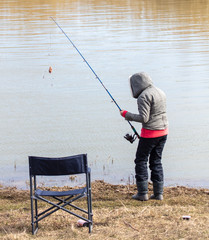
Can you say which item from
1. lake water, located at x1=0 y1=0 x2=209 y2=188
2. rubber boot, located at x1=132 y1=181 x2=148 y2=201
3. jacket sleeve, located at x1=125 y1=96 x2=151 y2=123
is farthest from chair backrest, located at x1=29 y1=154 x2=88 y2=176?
lake water, located at x1=0 y1=0 x2=209 y2=188

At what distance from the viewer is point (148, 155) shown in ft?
22.1

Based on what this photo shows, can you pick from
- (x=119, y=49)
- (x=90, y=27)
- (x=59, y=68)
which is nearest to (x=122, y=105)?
(x=59, y=68)

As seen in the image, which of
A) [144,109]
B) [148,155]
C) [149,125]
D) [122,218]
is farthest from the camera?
[148,155]

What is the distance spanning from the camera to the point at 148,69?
15055mm

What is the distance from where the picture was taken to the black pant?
6633 mm

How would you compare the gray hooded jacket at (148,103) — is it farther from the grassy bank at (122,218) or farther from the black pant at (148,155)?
the grassy bank at (122,218)

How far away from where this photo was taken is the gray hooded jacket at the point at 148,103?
6453 mm

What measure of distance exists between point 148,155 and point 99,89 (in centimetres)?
668

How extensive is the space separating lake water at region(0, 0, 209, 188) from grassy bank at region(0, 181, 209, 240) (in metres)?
0.66

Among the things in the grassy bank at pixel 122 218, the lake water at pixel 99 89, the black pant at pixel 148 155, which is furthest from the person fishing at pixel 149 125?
the lake water at pixel 99 89

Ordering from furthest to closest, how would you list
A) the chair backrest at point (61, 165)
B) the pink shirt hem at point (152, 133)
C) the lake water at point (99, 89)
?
the lake water at point (99, 89) → the pink shirt hem at point (152, 133) → the chair backrest at point (61, 165)

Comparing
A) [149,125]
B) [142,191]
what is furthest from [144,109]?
[142,191]

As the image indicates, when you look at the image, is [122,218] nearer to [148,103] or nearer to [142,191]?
[142,191]

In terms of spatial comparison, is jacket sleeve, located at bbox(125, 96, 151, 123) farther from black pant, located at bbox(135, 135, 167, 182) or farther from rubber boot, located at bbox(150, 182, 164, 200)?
rubber boot, located at bbox(150, 182, 164, 200)
